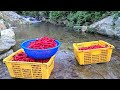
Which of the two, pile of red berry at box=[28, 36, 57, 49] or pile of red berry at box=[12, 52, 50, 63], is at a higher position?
pile of red berry at box=[28, 36, 57, 49]

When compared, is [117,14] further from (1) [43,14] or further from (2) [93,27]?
(1) [43,14]

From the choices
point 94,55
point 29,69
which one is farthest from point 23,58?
point 94,55

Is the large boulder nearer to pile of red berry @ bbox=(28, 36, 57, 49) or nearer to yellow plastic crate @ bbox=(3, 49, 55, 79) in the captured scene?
pile of red berry @ bbox=(28, 36, 57, 49)

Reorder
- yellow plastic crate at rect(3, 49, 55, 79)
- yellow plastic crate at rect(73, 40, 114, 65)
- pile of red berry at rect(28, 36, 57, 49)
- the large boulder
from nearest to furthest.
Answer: yellow plastic crate at rect(3, 49, 55, 79) < pile of red berry at rect(28, 36, 57, 49) < yellow plastic crate at rect(73, 40, 114, 65) < the large boulder

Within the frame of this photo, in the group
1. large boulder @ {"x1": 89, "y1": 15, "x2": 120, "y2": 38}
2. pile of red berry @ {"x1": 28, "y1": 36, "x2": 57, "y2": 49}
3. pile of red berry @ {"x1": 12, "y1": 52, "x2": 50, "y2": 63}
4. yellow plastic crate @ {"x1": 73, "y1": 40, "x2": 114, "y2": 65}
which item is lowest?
large boulder @ {"x1": 89, "y1": 15, "x2": 120, "y2": 38}

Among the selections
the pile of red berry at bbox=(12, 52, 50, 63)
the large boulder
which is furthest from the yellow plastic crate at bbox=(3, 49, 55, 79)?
the large boulder

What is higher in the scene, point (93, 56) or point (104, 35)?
point (93, 56)

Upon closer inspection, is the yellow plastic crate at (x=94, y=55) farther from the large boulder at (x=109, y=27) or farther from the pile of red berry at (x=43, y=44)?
the large boulder at (x=109, y=27)

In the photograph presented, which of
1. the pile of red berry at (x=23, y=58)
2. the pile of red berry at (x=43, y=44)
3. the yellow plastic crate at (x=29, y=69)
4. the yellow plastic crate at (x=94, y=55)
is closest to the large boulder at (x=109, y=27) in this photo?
the yellow plastic crate at (x=94, y=55)

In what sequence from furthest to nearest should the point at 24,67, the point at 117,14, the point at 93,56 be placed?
the point at 117,14 < the point at 93,56 < the point at 24,67

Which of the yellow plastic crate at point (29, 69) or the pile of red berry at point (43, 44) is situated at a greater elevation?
the pile of red berry at point (43, 44)
